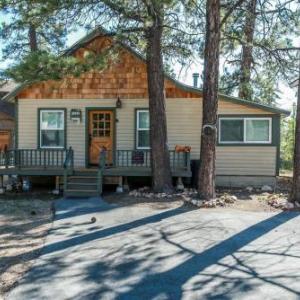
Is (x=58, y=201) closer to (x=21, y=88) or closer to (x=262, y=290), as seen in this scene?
(x=21, y=88)

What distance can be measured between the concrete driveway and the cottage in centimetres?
517

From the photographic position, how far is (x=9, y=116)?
965 inches

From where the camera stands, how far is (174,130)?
50.6 feet

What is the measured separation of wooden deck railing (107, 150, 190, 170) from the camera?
1469 centimetres

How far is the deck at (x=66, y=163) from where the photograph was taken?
14.1 meters

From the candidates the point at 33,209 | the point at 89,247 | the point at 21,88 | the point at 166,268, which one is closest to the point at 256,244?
the point at 166,268

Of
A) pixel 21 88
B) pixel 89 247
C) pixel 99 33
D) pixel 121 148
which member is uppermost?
pixel 99 33

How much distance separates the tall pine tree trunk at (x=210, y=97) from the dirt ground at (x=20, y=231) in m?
3.91

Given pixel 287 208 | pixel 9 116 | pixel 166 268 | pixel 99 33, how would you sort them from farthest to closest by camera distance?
pixel 9 116
pixel 99 33
pixel 287 208
pixel 166 268

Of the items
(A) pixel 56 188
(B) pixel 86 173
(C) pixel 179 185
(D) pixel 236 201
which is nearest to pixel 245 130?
(C) pixel 179 185

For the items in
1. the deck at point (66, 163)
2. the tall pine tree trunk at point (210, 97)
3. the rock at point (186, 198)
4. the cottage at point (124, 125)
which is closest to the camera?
the tall pine tree trunk at point (210, 97)

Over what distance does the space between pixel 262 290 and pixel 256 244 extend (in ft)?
7.40

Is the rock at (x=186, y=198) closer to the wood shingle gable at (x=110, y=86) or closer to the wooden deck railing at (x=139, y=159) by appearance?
the wooden deck railing at (x=139, y=159)

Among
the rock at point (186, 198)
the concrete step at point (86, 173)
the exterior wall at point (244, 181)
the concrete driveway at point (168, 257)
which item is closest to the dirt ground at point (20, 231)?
the concrete driveway at point (168, 257)
